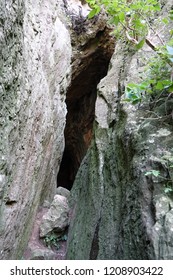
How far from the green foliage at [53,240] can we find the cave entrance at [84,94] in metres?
6.79

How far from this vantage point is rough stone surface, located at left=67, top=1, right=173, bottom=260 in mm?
2912

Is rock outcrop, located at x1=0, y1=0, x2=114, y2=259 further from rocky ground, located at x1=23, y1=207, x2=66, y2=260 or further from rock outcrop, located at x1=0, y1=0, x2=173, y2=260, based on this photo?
rocky ground, located at x1=23, y1=207, x2=66, y2=260

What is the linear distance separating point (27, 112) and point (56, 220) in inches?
101

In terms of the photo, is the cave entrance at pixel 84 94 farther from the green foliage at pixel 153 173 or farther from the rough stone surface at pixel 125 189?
the green foliage at pixel 153 173

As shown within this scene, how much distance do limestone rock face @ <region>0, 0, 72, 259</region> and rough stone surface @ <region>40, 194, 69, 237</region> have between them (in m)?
0.32

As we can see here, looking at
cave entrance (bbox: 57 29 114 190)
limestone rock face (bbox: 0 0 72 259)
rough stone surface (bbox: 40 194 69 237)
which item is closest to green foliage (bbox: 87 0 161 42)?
limestone rock face (bbox: 0 0 72 259)

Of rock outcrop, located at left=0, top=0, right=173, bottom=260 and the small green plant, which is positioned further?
rock outcrop, located at left=0, top=0, right=173, bottom=260

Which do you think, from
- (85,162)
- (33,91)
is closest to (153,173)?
(33,91)

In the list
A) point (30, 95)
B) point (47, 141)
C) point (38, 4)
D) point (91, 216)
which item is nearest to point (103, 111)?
point (47, 141)

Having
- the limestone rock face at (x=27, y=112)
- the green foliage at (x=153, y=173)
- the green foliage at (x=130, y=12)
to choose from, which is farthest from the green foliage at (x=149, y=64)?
the limestone rock face at (x=27, y=112)

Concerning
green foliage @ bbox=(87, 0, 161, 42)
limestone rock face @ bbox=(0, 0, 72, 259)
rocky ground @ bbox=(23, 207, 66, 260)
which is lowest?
rocky ground @ bbox=(23, 207, 66, 260)

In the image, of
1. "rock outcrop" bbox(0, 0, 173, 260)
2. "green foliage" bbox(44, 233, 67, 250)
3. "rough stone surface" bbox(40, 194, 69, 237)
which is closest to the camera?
"rock outcrop" bbox(0, 0, 173, 260)

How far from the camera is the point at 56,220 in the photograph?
19.0 feet

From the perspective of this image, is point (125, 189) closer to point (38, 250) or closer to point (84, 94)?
point (38, 250)
